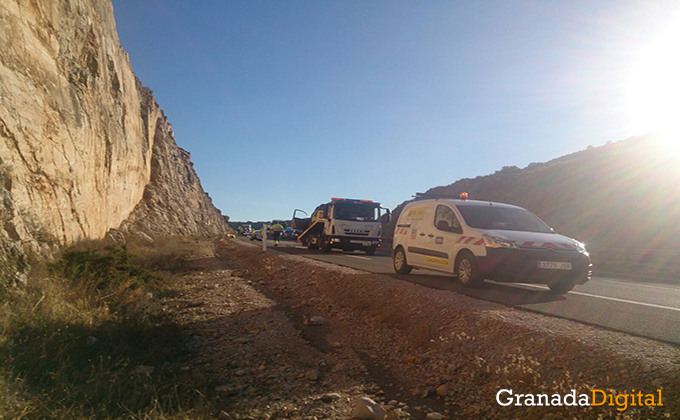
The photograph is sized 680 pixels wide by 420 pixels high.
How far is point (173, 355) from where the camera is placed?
5.23m

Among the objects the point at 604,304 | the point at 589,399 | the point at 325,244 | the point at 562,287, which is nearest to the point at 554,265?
the point at 562,287

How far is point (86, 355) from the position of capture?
15.0ft

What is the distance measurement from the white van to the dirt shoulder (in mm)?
1167

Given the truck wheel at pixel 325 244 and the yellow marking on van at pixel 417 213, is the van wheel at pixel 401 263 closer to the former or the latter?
the yellow marking on van at pixel 417 213

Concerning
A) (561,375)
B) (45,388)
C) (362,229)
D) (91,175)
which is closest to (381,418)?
(561,375)

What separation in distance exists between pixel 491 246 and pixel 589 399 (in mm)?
4453

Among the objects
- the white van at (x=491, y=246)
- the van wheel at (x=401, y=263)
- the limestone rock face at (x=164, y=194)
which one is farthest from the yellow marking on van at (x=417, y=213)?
the limestone rock face at (x=164, y=194)

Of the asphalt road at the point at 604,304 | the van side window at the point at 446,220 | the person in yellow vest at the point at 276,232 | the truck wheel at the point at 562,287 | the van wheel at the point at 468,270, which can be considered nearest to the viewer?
the asphalt road at the point at 604,304

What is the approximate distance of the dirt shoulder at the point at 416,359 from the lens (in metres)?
3.48

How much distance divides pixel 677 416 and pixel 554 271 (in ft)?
15.7

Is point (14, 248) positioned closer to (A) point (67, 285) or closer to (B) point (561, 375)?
(A) point (67, 285)

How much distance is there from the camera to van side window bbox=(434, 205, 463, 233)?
28.5 feet

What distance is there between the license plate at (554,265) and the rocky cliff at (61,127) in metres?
8.22

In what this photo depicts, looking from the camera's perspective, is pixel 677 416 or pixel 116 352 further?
pixel 116 352
